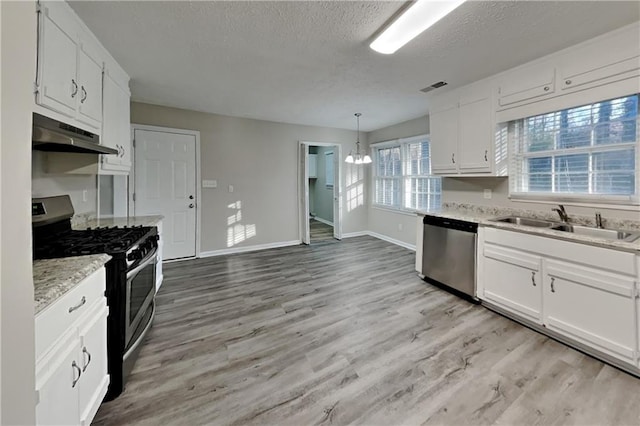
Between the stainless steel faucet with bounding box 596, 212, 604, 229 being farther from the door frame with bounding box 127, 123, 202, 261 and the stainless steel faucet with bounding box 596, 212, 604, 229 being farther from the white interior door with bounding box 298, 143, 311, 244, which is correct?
the door frame with bounding box 127, 123, 202, 261

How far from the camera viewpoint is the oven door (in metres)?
1.71

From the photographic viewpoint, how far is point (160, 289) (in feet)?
10.5

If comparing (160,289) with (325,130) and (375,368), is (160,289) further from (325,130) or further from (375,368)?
(325,130)

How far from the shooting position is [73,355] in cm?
118

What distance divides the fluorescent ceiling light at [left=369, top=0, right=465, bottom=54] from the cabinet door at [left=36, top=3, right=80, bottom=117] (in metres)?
2.21

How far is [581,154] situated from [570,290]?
142cm

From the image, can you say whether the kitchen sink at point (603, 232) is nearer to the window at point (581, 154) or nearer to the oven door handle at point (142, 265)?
the window at point (581, 154)

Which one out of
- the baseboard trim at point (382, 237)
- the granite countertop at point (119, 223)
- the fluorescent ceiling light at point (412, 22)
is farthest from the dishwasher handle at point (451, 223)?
the granite countertop at point (119, 223)

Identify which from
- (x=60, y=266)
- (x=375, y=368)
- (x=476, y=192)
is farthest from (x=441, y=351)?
(x=60, y=266)

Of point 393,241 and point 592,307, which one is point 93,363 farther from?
point 393,241

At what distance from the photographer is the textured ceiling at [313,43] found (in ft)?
6.06

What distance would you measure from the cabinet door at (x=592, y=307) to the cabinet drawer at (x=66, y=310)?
324 centimetres

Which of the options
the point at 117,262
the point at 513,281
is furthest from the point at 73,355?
the point at 513,281

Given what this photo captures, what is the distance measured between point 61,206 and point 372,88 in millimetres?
3425
